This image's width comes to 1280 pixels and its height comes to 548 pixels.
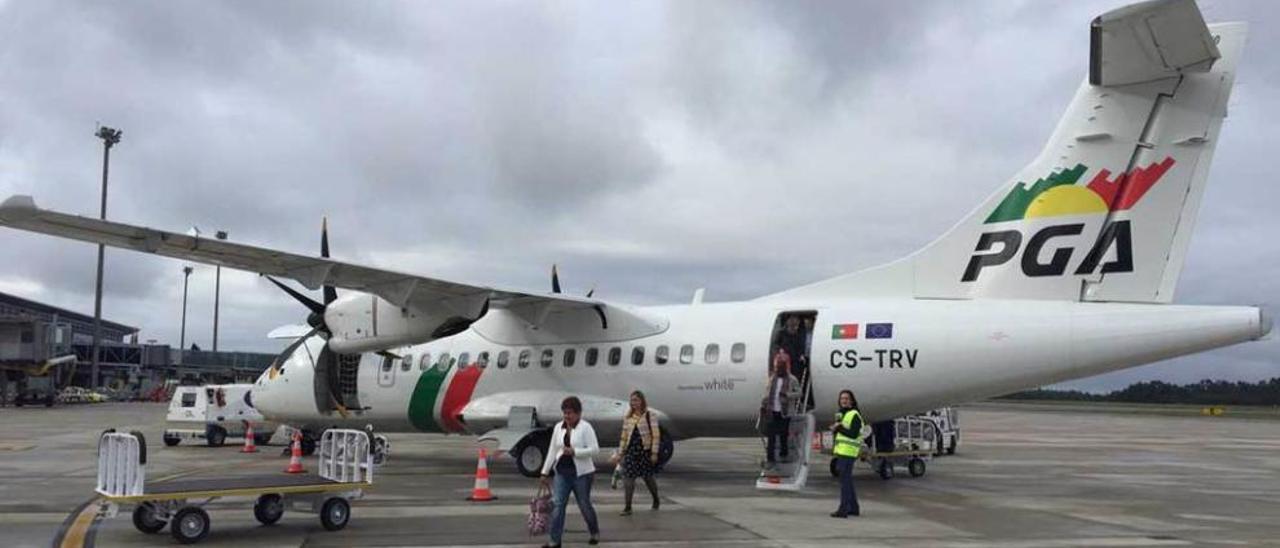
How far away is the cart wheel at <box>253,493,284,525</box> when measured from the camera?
1110 cm

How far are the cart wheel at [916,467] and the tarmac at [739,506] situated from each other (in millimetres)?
188

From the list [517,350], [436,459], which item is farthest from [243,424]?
[517,350]

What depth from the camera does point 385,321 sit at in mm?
17469

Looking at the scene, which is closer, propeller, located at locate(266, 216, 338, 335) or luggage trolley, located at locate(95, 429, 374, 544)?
luggage trolley, located at locate(95, 429, 374, 544)

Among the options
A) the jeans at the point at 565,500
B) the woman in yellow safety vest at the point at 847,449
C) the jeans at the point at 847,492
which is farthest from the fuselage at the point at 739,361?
the jeans at the point at 565,500

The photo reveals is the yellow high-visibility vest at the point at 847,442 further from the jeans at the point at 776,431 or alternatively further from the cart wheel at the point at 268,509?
the cart wheel at the point at 268,509

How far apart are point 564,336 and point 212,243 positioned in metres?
6.22

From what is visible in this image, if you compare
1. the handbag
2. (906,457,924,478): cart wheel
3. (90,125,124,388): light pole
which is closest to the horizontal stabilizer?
(906,457,924,478): cart wheel

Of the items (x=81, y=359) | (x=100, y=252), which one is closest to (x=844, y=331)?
(x=100, y=252)

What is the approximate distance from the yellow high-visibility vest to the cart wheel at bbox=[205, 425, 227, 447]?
1922cm

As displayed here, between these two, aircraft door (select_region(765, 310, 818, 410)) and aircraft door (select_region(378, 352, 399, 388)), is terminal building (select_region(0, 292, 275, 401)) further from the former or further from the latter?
aircraft door (select_region(765, 310, 818, 410))

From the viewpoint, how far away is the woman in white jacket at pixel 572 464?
9828 millimetres

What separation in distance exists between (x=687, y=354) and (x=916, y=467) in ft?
17.5

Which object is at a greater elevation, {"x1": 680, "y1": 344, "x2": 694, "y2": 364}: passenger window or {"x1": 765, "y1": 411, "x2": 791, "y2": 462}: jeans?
{"x1": 680, "y1": 344, "x2": 694, "y2": 364}: passenger window
